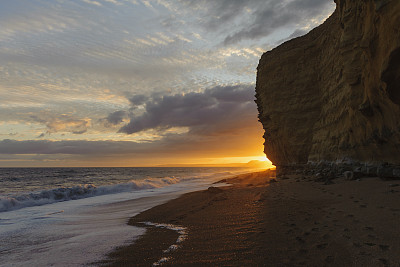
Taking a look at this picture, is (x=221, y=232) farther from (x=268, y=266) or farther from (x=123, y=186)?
(x=123, y=186)

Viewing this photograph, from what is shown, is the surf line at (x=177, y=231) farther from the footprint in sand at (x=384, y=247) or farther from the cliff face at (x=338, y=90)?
the cliff face at (x=338, y=90)

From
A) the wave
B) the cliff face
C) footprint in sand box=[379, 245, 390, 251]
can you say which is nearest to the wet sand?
footprint in sand box=[379, 245, 390, 251]

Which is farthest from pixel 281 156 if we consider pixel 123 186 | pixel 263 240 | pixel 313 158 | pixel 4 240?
pixel 4 240

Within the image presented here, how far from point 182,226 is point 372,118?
29.9ft

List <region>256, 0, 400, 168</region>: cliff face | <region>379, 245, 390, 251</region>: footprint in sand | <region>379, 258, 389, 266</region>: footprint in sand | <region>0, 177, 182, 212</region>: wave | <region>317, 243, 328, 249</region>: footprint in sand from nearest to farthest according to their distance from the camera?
<region>379, 258, 389, 266</region>: footprint in sand → <region>379, 245, 390, 251</region>: footprint in sand → <region>317, 243, 328, 249</region>: footprint in sand → <region>256, 0, 400, 168</region>: cliff face → <region>0, 177, 182, 212</region>: wave

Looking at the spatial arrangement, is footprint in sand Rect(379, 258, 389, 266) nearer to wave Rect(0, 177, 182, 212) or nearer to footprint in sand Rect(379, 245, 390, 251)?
footprint in sand Rect(379, 245, 390, 251)

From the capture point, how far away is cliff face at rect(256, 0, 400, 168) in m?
8.04

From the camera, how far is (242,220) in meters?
5.93

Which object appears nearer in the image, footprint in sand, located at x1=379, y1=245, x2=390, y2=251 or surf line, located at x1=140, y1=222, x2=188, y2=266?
footprint in sand, located at x1=379, y1=245, x2=390, y2=251

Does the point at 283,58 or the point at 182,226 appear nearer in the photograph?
the point at 182,226

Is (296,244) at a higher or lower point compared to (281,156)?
lower

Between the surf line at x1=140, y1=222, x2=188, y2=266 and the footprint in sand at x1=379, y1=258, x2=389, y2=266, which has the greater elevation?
the footprint in sand at x1=379, y1=258, x2=389, y2=266

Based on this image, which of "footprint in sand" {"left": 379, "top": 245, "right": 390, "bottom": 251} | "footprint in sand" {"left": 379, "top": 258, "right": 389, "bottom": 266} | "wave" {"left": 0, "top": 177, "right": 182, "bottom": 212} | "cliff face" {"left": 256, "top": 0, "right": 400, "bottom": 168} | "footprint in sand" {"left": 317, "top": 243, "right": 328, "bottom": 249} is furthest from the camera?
"wave" {"left": 0, "top": 177, "right": 182, "bottom": 212}

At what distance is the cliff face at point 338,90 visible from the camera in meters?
8.04
